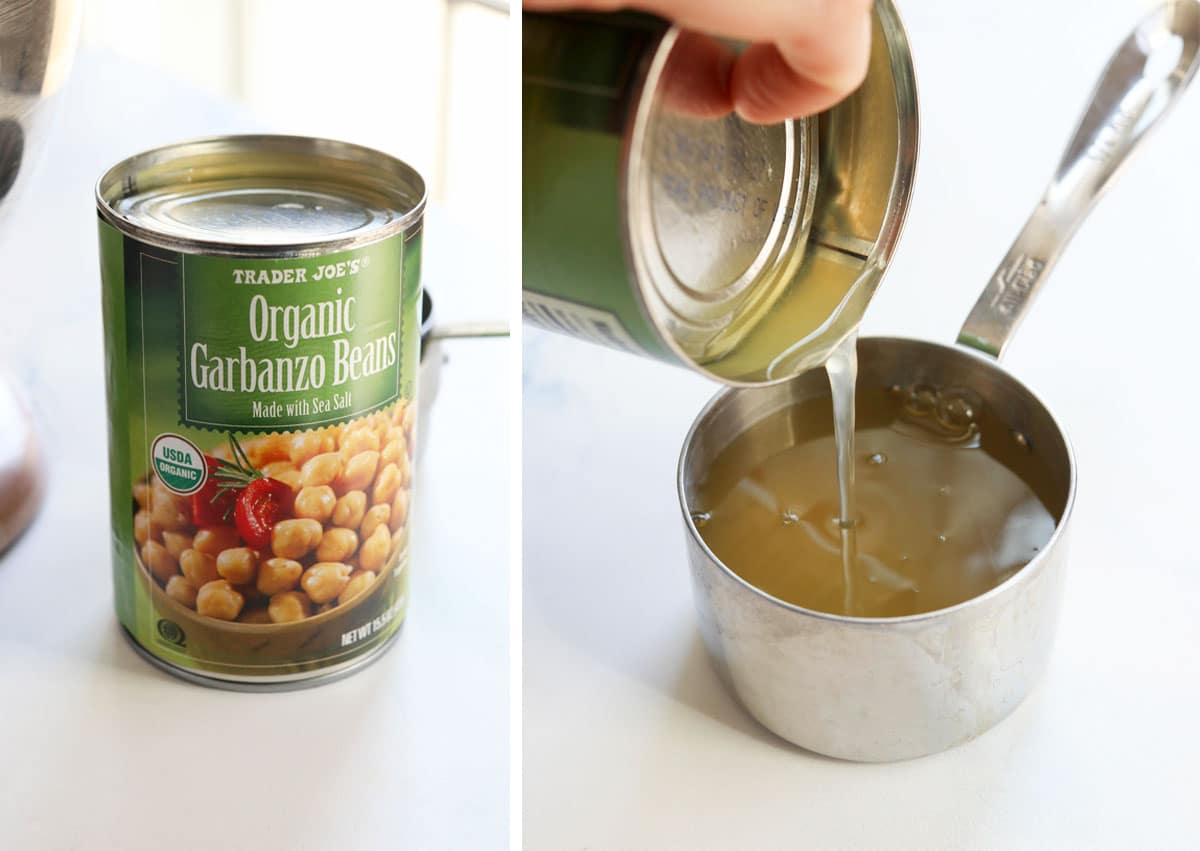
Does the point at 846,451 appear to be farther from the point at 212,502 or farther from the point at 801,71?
the point at 212,502

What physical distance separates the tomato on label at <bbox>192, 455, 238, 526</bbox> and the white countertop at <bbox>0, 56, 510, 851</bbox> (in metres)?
0.12

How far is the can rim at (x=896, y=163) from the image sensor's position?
485mm

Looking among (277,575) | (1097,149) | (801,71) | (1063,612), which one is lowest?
(1063,612)

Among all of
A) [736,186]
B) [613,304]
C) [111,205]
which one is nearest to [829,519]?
[736,186]

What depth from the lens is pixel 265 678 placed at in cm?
69

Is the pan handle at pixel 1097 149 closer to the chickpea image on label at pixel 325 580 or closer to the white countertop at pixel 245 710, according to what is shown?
the white countertop at pixel 245 710

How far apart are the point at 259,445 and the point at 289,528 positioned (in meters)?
0.05

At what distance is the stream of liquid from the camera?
0.82 meters

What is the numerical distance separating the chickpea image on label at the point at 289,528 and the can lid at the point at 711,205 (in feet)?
0.50

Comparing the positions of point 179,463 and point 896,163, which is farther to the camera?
point 896,163

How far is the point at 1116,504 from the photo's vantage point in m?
0.94

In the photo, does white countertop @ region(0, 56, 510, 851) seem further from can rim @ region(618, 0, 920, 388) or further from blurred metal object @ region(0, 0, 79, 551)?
can rim @ region(618, 0, 920, 388)

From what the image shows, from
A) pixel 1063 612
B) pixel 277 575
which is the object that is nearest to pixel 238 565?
pixel 277 575

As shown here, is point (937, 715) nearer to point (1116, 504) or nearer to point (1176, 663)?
point (1176, 663)
